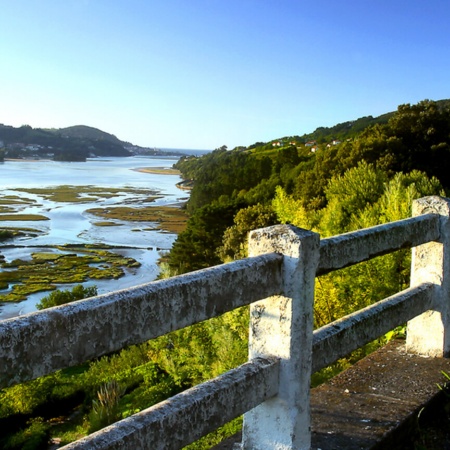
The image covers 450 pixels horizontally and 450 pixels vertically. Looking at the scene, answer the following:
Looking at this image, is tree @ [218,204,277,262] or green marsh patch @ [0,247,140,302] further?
green marsh patch @ [0,247,140,302]

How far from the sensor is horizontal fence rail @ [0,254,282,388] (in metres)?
1.59

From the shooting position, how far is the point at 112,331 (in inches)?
71.7

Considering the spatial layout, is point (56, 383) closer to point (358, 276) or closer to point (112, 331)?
point (358, 276)

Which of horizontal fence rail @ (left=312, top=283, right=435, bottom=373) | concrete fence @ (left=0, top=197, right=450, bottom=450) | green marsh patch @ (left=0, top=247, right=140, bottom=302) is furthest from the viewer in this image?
green marsh patch @ (left=0, top=247, right=140, bottom=302)

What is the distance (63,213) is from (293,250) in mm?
95381

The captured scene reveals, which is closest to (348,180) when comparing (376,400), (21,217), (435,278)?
(435,278)

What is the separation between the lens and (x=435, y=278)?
13.1 feet

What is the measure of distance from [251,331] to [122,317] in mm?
836

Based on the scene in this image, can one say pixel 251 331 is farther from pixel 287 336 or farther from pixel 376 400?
pixel 376 400

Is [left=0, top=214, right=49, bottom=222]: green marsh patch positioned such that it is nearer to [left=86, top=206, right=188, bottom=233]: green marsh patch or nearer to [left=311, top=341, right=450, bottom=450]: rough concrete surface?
[left=86, top=206, right=188, bottom=233]: green marsh patch

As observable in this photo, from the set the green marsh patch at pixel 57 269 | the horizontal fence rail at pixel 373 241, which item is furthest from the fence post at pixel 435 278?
the green marsh patch at pixel 57 269

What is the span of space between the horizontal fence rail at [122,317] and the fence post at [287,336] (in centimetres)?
8

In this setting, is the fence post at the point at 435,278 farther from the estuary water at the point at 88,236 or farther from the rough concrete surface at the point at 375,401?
the estuary water at the point at 88,236

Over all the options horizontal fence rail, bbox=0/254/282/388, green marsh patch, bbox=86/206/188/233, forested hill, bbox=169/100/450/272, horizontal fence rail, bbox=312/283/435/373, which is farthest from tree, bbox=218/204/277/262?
green marsh patch, bbox=86/206/188/233
